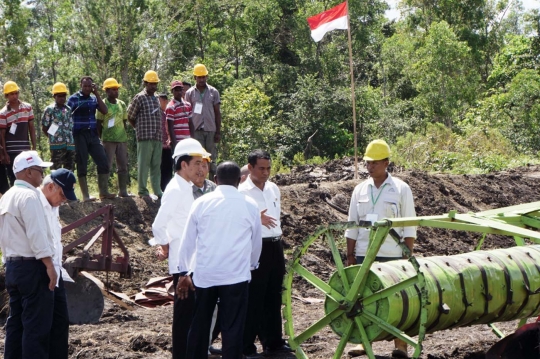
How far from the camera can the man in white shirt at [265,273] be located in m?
7.50

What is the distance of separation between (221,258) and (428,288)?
1528 mm

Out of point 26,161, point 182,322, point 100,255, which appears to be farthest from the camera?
point 100,255

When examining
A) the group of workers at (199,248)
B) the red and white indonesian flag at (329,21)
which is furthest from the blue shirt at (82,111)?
the red and white indonesian flag at (329,21)

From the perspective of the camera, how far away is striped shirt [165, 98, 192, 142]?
13.0 meters

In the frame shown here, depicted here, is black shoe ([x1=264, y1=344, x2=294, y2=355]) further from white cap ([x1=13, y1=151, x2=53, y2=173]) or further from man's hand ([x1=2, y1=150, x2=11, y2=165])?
man's hand ([x1=2, y1=150, x2=11, y2=165])

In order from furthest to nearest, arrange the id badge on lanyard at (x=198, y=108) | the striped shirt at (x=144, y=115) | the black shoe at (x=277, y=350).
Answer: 1. the id badge on lanyard at (x=198, y=108)
2. the striped shirt at (x=144, y=115)
3. the black shoe at (x=277, y=350)

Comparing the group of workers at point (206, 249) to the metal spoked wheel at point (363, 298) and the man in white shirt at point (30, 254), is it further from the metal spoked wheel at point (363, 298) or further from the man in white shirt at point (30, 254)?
the man in white shirt at point (30, 254)

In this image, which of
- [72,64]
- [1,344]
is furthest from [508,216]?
[72,64]

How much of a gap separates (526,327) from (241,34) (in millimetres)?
26189

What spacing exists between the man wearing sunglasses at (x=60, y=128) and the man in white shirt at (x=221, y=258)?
619cm

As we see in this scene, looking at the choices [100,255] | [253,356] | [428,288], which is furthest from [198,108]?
[428,288]

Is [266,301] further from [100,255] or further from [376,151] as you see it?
[100,255]

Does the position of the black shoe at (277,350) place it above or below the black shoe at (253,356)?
below

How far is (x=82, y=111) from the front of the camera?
40.9 ft
